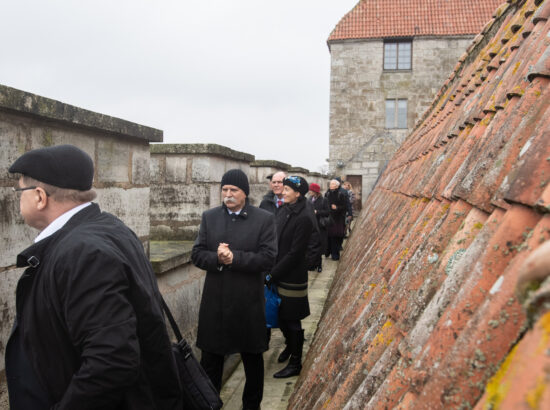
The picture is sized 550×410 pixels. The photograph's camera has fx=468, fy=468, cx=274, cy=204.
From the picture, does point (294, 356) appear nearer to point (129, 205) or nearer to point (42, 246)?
point (129, 205)

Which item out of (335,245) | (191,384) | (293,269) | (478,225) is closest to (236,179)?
(293,269)

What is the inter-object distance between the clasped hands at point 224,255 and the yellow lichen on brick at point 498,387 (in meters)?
2.70

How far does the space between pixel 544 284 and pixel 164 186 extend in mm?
4100

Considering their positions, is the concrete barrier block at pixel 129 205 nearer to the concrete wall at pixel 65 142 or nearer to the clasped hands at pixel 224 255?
the concrete wall at pixel 65 142

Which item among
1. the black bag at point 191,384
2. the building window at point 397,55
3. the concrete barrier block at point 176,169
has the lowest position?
the black bag at point 191,384

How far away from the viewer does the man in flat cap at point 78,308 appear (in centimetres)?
158

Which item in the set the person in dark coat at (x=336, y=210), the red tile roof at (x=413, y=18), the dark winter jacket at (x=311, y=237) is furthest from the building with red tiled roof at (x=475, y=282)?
the red tile roof at (x=413, y=18)

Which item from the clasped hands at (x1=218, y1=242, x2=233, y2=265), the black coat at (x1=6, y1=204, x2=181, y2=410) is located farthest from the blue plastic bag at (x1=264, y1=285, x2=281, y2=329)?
the black coat at (x1=6, y1=204, x2=181, y2=410)

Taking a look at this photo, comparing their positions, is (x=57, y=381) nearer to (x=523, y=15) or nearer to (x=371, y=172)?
(x=523, y=15)

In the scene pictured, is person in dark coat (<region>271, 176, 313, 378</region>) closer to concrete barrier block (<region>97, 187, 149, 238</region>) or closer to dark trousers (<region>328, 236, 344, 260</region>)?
concrete barrier block (<region>97, 187, 149, 238</region>)

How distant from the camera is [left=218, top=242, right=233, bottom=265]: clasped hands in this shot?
3.34 metres

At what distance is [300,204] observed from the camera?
4.73 metres

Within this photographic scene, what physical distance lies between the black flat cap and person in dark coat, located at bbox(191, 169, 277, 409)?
1.58 m

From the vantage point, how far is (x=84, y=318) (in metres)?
1.57
